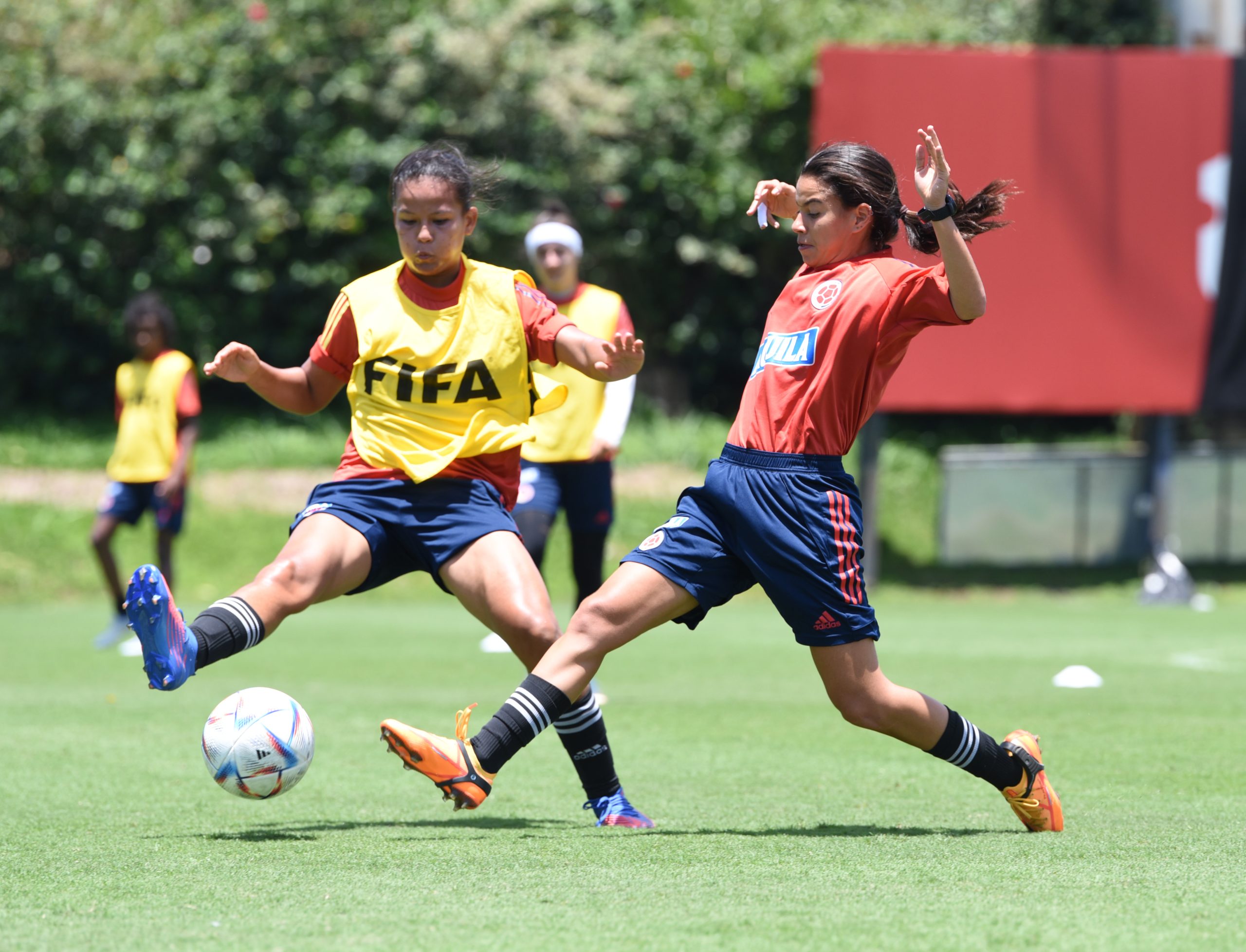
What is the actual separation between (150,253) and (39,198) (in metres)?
1.36

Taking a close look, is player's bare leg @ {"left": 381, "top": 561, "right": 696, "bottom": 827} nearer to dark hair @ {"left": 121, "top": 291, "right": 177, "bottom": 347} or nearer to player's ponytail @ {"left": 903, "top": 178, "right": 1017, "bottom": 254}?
player's ponytail @ {"left": 903, "top": 178, "right": 1017, "bottom": 254}

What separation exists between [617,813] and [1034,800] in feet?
4.16

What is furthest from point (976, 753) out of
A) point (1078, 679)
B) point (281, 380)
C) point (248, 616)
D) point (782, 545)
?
point (1078, 679)

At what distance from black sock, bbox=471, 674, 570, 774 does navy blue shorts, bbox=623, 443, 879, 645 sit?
47 centimetres

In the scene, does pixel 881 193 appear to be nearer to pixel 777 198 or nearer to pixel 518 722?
pixel 777 198

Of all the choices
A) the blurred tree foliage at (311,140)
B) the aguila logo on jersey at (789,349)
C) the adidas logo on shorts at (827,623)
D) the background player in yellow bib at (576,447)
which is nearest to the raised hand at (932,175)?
the aguila logo on jersey at (789,349)

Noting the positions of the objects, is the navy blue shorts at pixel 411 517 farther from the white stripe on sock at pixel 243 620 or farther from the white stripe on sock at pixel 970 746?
the white stripe on sock at pixel 970 746

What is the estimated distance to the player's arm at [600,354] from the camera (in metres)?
4.82

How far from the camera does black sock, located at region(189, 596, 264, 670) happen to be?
4582 millimetres

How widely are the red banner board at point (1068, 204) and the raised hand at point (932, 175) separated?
430 inches

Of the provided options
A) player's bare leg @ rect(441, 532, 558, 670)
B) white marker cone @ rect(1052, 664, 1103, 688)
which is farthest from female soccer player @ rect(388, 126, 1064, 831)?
white marker cone @ rect(1052, 664, 1103, 688)

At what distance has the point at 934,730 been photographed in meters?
4.73

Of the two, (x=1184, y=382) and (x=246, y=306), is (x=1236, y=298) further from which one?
(x=246, y=306)

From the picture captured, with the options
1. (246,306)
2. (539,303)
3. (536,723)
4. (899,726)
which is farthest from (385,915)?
(246,306)
